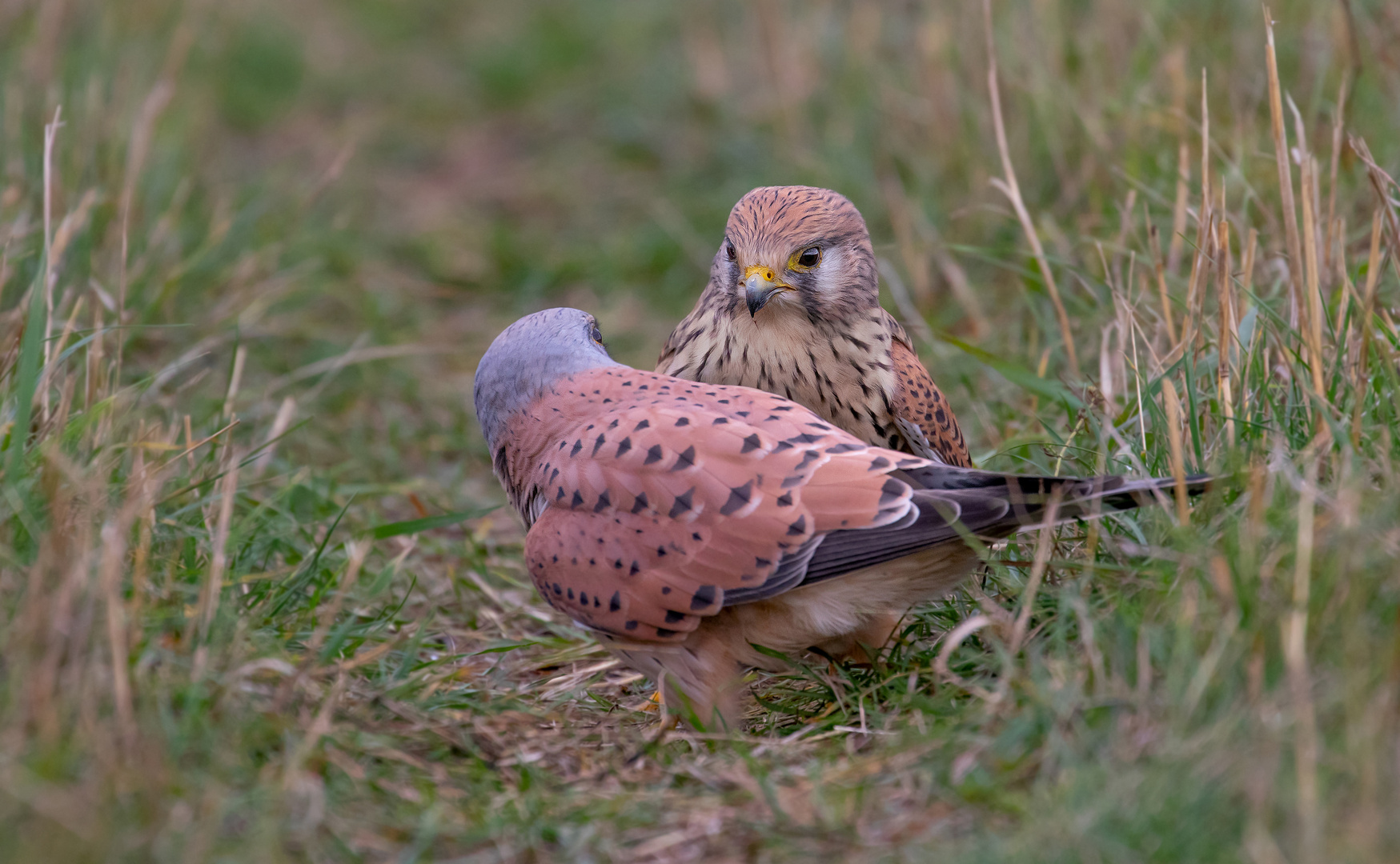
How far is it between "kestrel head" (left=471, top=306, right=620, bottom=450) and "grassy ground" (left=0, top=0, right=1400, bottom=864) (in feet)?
1.34

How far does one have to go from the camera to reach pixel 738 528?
3.30 metres

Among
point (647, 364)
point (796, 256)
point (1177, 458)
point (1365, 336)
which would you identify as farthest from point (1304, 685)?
point (647, 364)

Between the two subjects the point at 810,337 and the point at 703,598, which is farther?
the point at 810,337

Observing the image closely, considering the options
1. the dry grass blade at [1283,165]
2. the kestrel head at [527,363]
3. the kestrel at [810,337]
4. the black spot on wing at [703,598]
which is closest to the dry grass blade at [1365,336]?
the dry grass blade at [1283,165]

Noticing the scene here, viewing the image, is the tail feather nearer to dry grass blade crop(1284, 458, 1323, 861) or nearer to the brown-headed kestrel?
the brown-headed kestrel

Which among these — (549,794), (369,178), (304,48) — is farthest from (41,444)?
(304,48)

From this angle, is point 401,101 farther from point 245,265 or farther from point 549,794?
point 549,794

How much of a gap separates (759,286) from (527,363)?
0.73 meters

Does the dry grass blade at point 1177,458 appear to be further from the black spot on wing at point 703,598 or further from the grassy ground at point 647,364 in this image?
the black spot on wing at point 703,598

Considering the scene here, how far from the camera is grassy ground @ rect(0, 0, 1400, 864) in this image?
2.62m

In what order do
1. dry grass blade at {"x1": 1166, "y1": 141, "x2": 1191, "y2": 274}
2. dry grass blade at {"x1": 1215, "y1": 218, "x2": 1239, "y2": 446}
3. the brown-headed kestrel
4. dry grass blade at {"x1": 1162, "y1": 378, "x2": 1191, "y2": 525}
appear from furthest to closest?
1. dry grass blade at {"x1": 1166, "y1": 141, "x2": 1191, "y2": 274}
2. dry grass blade at {"x1": 1215, "y1": 218, "x2": 1239, "y2": 446}
3. the brown-headed kestrel
4. dry grass blade at {"x1": 1162, "y1": 378, "x2": 1191, "y2": 525}

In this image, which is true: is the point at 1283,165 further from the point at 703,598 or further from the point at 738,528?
the point at 703,598

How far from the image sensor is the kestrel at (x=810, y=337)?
4227 mm

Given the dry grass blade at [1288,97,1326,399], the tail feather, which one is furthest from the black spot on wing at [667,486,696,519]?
the dry grass blade at [1288,97,1326,399]
